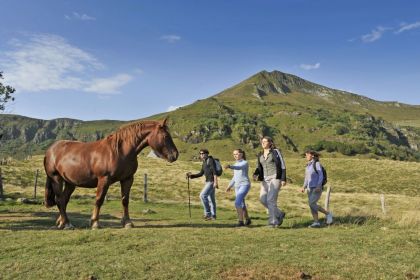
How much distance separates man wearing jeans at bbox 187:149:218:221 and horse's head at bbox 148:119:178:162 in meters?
3.57

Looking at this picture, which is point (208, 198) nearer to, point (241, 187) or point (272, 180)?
point (241, 187)

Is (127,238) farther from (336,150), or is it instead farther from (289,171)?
(336,150)

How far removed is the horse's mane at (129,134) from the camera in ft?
37.0

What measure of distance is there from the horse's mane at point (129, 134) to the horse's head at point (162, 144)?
0.81 ft

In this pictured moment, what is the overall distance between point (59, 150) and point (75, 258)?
466cm

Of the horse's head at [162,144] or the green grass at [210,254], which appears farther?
the horse's head at [162,144]

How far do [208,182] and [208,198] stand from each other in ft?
2.34

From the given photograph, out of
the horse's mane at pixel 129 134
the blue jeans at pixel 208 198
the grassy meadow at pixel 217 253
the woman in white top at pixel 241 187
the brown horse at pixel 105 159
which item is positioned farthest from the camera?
the blue jeans at pixel 208 198

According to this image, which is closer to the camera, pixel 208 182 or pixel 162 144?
pixel 162 144

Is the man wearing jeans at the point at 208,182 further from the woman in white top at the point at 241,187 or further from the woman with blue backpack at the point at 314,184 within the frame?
the woman with blue backpack at the point at 314,184

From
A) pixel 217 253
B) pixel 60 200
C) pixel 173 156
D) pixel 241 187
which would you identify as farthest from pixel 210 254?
pixel 60 200

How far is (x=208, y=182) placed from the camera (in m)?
15.2

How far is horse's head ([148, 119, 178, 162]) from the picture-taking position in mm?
11375

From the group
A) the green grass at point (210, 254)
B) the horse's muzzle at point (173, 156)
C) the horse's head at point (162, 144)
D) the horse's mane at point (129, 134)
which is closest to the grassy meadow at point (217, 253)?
the green grass at point (210, 254)
